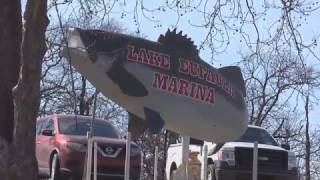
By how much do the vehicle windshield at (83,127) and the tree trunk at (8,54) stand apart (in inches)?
278

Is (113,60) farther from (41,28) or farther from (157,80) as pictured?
(41,28)

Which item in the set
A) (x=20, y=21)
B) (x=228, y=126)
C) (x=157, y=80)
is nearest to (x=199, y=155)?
(x=228, y=126)

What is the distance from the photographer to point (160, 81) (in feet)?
36.1

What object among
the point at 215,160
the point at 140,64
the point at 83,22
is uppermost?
the point at 83,22

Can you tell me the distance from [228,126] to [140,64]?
5.91ft

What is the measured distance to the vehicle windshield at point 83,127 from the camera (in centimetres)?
1822

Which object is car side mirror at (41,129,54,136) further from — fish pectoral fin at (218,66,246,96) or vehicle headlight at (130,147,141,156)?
fish pectoral fin at (218,66,246,96)

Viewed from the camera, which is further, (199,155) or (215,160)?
(215,160)

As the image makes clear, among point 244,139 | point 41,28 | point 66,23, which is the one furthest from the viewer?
point 244,139

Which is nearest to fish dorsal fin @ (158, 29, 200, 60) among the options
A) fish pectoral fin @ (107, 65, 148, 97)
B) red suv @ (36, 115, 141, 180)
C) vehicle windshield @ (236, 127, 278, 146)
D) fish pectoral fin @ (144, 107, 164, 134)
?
fish pectoral fin @ (107, 65, 148, 97)

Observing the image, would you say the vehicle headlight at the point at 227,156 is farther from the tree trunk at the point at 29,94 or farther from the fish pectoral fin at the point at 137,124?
the tree trunk at the point at 29,94

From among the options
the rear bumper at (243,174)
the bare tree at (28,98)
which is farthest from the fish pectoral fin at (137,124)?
the rear bumper at (243,174)

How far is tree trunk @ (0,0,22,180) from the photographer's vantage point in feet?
35.2

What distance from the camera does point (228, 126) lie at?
38.7 feet
